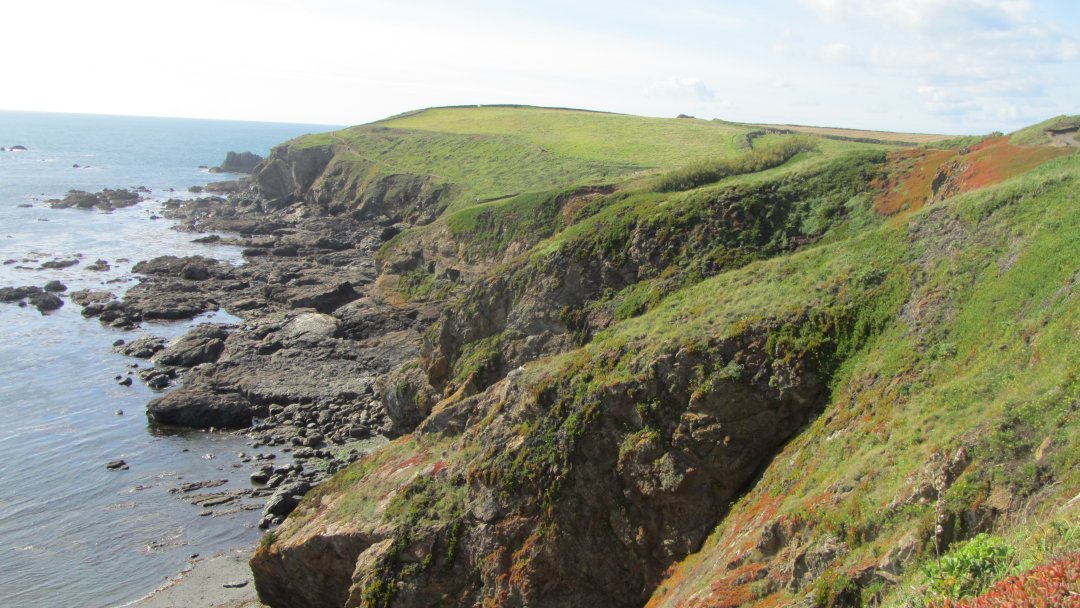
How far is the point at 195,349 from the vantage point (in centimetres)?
5059

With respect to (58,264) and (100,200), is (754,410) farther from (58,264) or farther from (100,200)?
(100,200)

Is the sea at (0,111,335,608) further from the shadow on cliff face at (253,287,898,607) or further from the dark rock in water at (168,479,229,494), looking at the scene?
the shadow on cliff face at (253,287,898,607)

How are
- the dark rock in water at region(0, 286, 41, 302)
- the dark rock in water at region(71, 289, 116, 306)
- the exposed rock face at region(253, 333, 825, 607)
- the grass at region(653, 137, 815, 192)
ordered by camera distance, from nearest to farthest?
1. the exposed rock face at region(253, 333, 825, 607)
2. the grass at region(653, 137, 815, 192)
3. the dark rock in water at region(71, 289, 116, 306)
4. the dark rock in water at region(0, 286, 41, 302)

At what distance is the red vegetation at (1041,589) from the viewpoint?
7.50 metres

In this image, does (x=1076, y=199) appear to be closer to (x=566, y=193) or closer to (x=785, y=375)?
(x=785, y=375)

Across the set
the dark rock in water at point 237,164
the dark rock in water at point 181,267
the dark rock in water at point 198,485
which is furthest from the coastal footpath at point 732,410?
the dark rock in water at point 237,164

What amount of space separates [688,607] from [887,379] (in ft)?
24.7

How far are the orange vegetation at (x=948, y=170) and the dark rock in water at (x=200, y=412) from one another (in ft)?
114

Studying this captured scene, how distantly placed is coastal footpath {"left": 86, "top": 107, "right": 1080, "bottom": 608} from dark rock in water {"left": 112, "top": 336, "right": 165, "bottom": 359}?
1134cm

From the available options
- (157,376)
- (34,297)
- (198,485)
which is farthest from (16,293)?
(198,485)

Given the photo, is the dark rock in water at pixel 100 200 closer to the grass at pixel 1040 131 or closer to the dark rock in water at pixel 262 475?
the dark rock in water at pixel 262 475

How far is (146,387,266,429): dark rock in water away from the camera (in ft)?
137

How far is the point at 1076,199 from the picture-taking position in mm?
19719

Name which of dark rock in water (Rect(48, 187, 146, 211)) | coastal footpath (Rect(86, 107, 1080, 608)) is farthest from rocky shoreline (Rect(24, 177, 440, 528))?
dark rock in water (Rect(48, 187, 146, 211))
